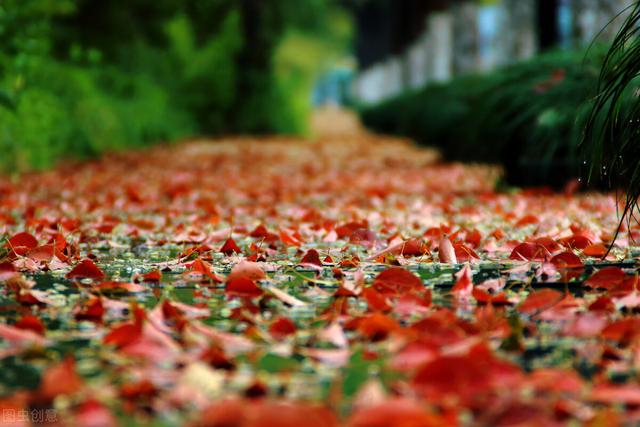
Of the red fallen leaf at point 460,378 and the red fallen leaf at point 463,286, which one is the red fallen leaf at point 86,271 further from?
the red fallen leaf at point 460,378

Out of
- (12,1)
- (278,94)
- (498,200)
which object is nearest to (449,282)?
(498,200)

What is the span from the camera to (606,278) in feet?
7.61

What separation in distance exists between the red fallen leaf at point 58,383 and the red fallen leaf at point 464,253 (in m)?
1.77

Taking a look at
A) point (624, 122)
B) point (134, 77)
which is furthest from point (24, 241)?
point (134, 77)

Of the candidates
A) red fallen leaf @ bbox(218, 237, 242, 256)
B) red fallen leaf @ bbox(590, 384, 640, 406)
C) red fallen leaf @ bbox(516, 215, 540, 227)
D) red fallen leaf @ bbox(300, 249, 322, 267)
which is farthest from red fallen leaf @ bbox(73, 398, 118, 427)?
red fallen leaf @ bbox(516, 215, 540, 227)

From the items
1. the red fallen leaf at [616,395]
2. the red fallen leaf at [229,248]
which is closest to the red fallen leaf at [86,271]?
the red fallen leaf at [229,248]

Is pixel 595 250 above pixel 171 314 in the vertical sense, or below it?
below

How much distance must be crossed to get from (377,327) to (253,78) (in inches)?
641

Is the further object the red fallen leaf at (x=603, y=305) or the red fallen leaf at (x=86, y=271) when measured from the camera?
the red fallen leaf at (x=86, y=271)

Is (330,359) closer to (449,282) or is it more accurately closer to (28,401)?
(28,401)

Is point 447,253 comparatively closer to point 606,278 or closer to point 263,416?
point 606,278

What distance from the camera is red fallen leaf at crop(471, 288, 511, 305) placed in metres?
2.15

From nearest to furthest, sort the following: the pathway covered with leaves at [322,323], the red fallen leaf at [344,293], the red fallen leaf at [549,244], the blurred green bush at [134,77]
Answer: the pathway covered with leaves at [322,323] → the red fallen leaf at [344,293] → the red fallen leaf at [549,244] → the blurred green bush at [134,77]

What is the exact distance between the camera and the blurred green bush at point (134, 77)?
23.8ft
